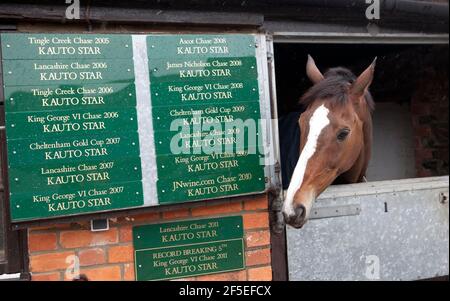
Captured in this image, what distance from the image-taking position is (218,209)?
3.27 m

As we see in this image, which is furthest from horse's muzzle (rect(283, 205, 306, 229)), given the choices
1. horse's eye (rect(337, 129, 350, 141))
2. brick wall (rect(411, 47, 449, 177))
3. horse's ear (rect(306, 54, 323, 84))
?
brick wall (rect(411, 47, 449, 177))

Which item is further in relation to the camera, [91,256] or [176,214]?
[176,214]

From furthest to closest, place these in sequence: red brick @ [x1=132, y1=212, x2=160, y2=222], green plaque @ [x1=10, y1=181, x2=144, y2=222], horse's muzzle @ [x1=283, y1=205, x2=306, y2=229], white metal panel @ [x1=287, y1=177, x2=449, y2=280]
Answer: white metal panel @ [x1=287, y1=177, x2=449, y2=280] < red brick @ [x1=132, y1=212, x2=160, y2=222] < horse's muzzle @ [x1=283, y1=205, x2=306, y2=229] < green plaque @ [x1=10, y1=181, x2=144, y2=222]

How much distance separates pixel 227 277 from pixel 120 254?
0.84 meters

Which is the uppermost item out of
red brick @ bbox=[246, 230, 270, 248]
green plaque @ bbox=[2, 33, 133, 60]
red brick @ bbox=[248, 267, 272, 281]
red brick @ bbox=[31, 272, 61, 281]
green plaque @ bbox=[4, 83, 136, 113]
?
green plaque @ bbox=[2, 33, 133, 60]

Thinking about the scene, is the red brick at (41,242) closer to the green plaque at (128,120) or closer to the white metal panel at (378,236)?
the green plaque at (128,120)

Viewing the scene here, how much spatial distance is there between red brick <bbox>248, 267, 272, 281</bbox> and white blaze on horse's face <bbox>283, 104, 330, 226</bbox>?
71cm

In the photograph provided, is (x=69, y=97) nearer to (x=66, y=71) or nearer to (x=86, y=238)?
(x=66, y=71)

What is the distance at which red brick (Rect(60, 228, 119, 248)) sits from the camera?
2910mm

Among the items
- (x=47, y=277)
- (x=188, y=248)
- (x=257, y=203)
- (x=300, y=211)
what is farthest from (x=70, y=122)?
(x=300, y=211)

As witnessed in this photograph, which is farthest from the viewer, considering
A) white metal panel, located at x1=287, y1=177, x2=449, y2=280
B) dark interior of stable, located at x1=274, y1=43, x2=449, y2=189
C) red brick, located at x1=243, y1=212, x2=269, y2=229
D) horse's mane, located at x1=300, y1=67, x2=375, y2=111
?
dark interior of stable, located at x1=274, y1=43, x2=449, y2=189

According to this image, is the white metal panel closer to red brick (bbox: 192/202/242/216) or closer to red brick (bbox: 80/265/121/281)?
red brick (bbox: 192/202/242/216)

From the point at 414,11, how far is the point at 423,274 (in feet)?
7.63
